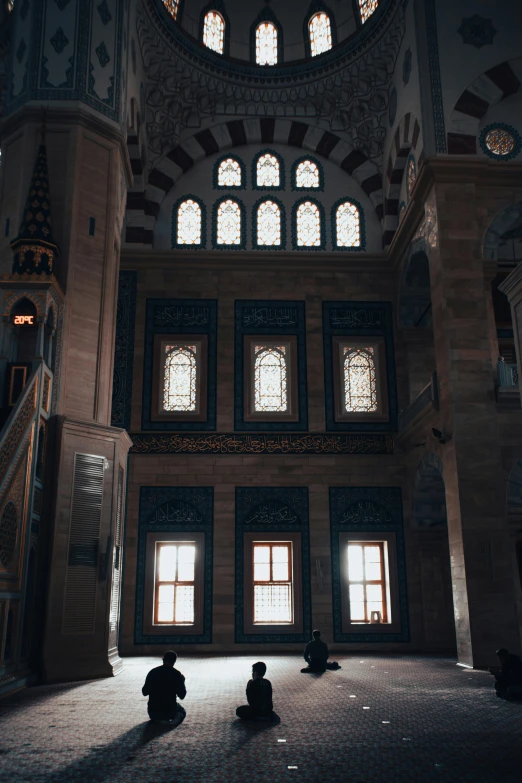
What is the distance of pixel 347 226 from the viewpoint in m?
14.4

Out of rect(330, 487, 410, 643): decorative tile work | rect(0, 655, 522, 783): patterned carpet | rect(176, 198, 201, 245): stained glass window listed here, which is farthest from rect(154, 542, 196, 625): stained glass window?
rect(176, 198, 201, 245): stained glass window

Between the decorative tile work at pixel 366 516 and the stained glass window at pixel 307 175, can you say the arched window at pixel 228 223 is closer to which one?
the stained glass window at pixel 307 175

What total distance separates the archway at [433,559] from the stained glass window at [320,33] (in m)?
8.72

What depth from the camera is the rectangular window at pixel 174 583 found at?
12.0 metres

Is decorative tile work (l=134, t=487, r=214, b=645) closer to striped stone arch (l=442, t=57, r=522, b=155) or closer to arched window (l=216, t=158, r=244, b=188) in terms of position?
arched window (l=216, t=158, r=244, b=188)

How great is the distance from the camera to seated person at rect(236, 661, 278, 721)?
527 cm

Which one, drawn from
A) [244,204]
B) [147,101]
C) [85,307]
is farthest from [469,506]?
[147,101]

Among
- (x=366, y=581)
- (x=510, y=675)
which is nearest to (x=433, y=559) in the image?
(x=366, y=581)

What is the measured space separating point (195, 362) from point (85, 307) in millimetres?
4065

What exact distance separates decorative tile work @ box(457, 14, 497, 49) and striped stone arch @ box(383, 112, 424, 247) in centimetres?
140

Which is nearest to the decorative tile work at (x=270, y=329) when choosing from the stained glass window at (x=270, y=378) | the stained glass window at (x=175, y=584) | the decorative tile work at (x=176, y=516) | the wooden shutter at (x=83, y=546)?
the stained glass window at (x=270, y=378)

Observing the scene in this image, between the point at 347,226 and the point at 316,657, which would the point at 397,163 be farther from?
the point at 316,657

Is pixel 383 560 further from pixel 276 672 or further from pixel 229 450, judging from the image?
pixel 276 672

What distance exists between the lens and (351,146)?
14734 millimetres
